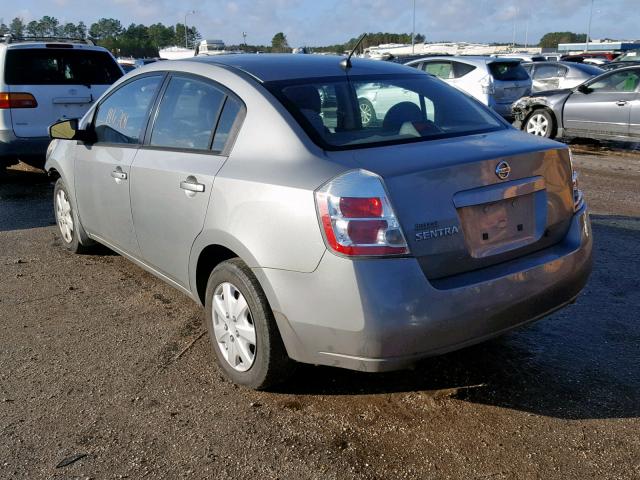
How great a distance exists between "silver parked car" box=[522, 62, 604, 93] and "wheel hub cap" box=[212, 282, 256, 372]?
1593 centimetres

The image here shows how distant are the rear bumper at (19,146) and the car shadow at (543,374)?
252 inches

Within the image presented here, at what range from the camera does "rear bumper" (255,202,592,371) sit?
8.82ft

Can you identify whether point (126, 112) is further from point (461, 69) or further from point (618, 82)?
point (461, 69)

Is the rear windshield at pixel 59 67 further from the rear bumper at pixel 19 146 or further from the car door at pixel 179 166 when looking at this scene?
the car door at pixel 179 166

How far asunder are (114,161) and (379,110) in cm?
188

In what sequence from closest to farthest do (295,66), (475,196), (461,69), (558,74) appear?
1. (475,196)
2. (295,66)
3. (461,69)
4. (558,74)

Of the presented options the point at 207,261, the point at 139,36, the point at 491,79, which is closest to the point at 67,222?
the point at 207,261

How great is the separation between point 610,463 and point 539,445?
288 millimetres

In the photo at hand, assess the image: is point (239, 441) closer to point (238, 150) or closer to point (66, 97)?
point (238, 150)

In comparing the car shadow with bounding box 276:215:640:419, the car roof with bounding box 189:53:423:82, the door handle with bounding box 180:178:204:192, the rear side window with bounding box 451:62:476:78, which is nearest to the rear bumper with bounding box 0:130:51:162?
the car roof with bounding box 189:53:423:82

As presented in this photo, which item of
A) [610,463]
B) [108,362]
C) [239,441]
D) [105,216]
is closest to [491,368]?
[610,463]

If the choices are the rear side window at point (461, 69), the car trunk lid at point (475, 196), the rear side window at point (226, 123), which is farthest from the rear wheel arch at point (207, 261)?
the rear side window at point (461, 69)

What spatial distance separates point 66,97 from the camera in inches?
342

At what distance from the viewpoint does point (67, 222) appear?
5684mm
